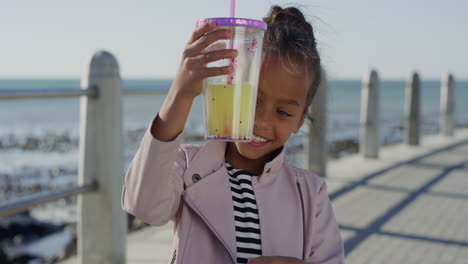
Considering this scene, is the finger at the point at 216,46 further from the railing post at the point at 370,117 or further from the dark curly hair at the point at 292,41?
the railing post at the point at 370,117

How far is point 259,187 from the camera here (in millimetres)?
1542

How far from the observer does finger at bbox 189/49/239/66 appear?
1.13m

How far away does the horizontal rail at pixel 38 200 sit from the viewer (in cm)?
233

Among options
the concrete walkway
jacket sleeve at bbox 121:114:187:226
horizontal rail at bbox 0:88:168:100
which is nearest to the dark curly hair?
jacket sleeve at bbox 121:114:187:226

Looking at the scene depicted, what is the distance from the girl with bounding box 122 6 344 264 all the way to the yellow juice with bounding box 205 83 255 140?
107 millimetres

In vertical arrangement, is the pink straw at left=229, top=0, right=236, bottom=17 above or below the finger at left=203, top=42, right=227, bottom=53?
above

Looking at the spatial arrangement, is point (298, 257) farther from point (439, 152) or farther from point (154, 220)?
point (439, 152)

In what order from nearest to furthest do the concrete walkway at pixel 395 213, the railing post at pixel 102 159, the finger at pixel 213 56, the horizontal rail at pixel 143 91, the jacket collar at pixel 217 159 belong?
the finger at pixel 213 56, the jacket collar at pixel 217 159, the railing post at pixel 102 159, the horizontal rail at pixel 143 91, the concrete walkway at pixel 395 213

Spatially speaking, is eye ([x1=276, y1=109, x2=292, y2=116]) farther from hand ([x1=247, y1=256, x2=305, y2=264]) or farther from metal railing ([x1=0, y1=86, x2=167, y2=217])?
metal railing ([x1=0, y1=86, x2=167, y2=217])

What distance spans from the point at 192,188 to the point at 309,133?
4238 millimetres

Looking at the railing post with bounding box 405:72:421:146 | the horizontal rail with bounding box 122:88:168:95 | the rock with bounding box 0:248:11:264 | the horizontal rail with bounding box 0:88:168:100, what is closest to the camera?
the horizontal rail with bounding box 0:88:168:100

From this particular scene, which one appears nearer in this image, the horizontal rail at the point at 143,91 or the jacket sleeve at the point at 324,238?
the jacket sleeve at the point at 324,238

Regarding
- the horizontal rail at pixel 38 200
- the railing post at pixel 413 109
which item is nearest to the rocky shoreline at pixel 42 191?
the horizontal rail at pixel 38 200

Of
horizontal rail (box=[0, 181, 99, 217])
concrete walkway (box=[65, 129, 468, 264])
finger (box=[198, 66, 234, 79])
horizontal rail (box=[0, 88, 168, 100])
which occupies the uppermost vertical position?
finger (box=[198, 66, 234, 79])
